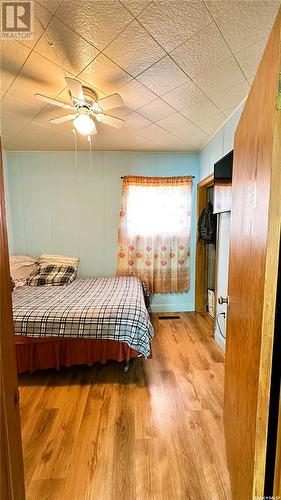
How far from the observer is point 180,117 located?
220 cm

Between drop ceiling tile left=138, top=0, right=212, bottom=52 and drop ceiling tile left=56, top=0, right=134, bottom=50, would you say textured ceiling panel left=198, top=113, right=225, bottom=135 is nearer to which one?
drop ceiling tile left=138, top=0, right=212, bottom=52

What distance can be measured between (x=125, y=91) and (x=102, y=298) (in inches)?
77.2

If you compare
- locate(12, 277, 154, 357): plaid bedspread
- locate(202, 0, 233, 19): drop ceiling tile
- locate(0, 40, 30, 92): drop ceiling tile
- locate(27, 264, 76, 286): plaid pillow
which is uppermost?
locate(0, 40, 30, 92): drop ceiling tile

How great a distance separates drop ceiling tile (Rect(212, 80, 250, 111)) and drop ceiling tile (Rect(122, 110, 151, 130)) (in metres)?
0.73

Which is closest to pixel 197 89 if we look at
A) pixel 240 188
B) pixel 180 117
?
pixel 180 117

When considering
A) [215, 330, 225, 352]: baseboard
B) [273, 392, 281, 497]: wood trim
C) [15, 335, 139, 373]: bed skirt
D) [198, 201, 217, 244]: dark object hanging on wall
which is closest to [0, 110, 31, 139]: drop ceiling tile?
[15, 335, 139, 373]: bed skirt

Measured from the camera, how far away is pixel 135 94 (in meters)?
1.79

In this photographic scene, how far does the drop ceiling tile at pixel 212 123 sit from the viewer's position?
2.20 meters

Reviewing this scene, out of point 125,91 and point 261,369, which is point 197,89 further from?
point 261,369

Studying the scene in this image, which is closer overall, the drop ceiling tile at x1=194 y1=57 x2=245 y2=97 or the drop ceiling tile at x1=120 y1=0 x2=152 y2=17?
the drop ceiling tile at x1=120 y1=0 x2=152 y2=17

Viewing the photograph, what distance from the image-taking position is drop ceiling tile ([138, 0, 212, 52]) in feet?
3.51

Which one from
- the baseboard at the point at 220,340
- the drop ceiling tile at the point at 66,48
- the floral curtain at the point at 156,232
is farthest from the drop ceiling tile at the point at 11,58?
the baseboard at the point at 220,340

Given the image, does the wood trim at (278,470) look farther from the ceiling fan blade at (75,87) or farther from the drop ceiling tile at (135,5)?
the ceiling fan blade at (75,87)

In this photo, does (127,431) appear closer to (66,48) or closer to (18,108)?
(66,48)
